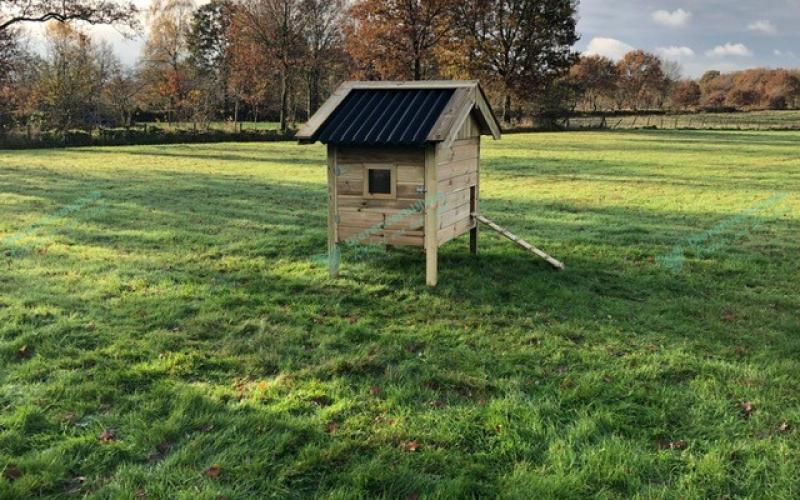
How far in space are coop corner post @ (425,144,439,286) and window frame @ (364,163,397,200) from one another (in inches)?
17.1

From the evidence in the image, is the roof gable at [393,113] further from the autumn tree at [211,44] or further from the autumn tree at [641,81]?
the autumn tree at [641,81]

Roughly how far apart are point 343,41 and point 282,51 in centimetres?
675

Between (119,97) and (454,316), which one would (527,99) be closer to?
(119,97)

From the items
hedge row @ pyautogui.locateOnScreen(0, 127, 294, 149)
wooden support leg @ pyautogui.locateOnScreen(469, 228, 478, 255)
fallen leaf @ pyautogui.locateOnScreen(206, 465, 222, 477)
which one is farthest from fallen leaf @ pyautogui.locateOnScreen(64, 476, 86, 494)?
hedge row @ pyautogui.locateOnScreen(0, 127, 294, 149)

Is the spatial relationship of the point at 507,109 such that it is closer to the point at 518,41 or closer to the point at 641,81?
the point at 518,41

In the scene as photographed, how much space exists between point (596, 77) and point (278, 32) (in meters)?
52.7

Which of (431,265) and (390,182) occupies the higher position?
(390,182)

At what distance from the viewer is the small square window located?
25.8 ft

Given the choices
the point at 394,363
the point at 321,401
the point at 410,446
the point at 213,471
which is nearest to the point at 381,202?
the point at 394,363

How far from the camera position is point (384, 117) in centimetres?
778

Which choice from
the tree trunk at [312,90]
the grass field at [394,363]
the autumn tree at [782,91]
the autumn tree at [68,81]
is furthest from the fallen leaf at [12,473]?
the autumn tree at [782,91]

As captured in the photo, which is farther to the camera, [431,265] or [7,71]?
[7,71]

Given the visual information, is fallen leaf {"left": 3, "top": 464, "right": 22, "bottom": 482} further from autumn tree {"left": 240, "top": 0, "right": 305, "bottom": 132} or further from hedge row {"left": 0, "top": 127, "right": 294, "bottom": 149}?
autumn tree {"left": 240, "top": 0, "right": 305, "bottom": 132}

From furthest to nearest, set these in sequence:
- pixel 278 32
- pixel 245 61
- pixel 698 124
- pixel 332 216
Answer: pixel 698 124
pixel 245 61
pixel 278 32
pixel 332 216
